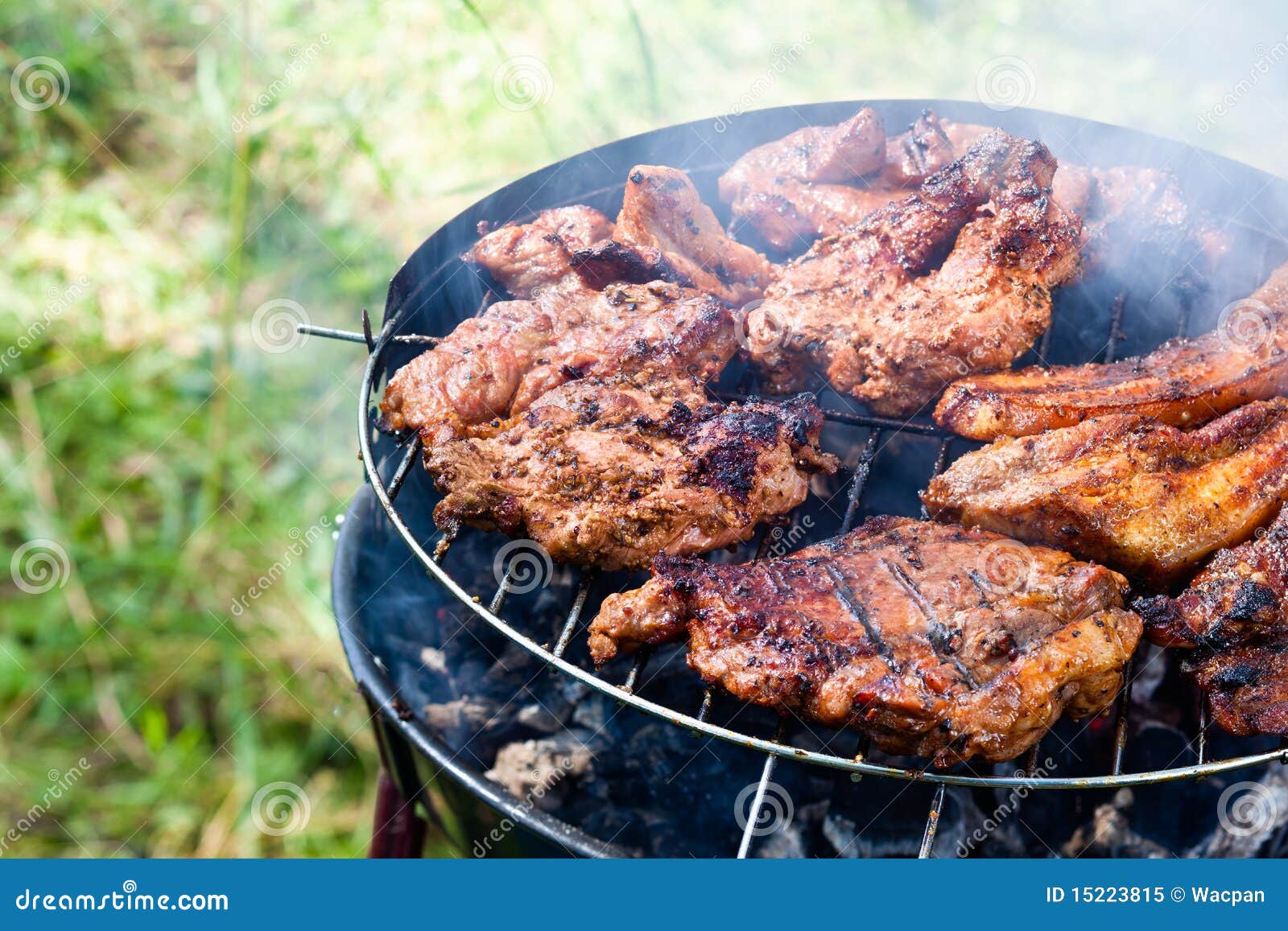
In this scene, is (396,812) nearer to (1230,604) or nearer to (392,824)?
(392,824)

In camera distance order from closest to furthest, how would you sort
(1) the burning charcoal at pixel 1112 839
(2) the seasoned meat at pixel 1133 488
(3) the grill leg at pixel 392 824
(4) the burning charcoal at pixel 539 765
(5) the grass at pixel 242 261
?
(2) the seasoned meat at pixel 1133 488 < (1) the burning charcoal at pixel 1112 839 < (4) the burning charcoal at pixel 539 765 < (3) the grill leg at pixel 392 824 < (5) the grass at pixel 242 261

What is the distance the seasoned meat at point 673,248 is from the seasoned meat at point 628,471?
648mm

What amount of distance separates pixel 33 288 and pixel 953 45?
7171 millimetres

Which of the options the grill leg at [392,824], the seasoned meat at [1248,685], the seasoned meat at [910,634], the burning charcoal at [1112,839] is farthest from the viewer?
the grill leg at [392,824]

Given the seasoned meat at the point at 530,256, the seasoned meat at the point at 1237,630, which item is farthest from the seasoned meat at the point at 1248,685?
the seasoned meat at the point at 530,256

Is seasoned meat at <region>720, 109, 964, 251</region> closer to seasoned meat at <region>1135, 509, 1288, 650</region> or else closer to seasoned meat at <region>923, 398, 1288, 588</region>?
seasoned meat at <region>923, 398, 1288, 588</region>

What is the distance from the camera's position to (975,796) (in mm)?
3547

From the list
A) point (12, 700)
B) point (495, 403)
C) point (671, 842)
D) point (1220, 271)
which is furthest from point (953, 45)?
point (12, 700)

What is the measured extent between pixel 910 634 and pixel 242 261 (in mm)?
5599

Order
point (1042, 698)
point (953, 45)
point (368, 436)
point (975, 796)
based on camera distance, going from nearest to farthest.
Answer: point (1042, 698) < point (368, 436) < point (975, 796) < point (953, 45)

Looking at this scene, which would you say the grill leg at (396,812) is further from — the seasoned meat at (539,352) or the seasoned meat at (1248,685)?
the seasoned meat at (1248,685)

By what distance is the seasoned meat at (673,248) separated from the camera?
369cm

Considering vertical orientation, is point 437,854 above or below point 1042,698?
below

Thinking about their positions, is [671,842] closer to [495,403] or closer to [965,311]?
[495,403]
